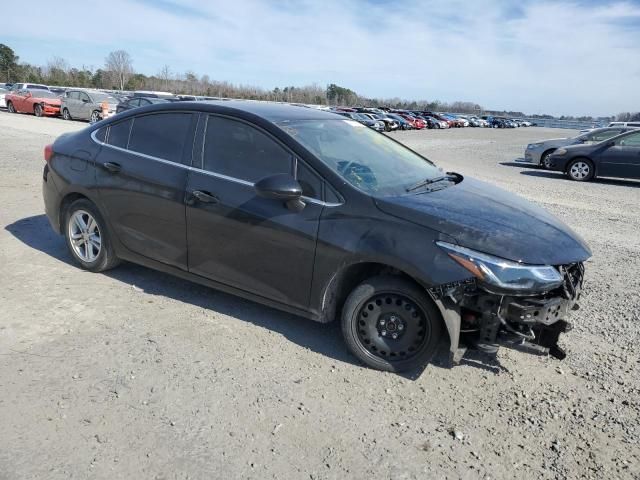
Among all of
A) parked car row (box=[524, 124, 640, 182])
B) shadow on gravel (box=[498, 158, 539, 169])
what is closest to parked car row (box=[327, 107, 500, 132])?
shadow on gravel (box=[498, 158, 539, 169])

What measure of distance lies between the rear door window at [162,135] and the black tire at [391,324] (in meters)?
1.94

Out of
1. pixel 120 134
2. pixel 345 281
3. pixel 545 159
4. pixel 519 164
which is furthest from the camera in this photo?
pixel 519 164

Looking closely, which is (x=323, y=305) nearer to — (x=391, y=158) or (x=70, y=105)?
(x=391, y=158)

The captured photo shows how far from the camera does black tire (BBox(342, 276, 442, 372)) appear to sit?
11.0ft

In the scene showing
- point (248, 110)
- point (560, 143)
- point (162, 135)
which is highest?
point (248, 110)

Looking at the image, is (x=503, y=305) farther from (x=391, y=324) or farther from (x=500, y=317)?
(x=391, y=324)

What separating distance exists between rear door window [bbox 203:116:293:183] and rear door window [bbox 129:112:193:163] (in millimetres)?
268

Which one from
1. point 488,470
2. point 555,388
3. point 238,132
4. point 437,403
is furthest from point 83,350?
point 555,388

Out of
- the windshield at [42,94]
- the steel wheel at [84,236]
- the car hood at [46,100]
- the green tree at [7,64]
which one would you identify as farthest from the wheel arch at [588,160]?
the green tree at [7,64]

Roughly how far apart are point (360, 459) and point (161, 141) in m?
3.07

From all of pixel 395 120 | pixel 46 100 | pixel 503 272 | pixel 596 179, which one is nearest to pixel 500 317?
pixel 503 272

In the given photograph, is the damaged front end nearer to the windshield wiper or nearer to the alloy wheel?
the windshield wiper

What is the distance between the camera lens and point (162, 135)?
A: 446cm

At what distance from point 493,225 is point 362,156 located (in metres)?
1.25
